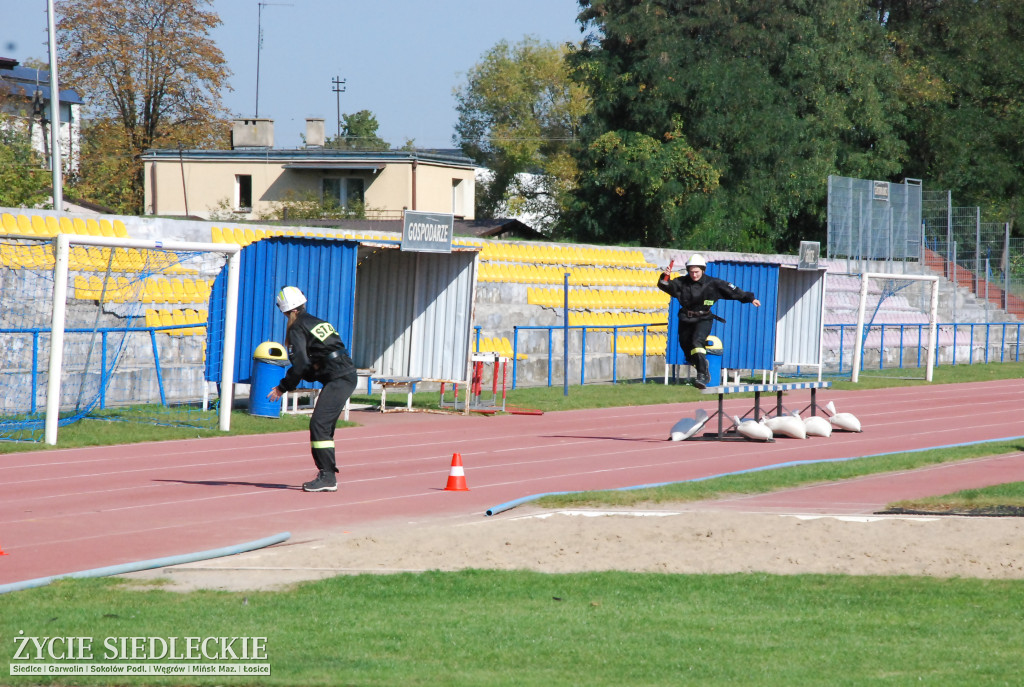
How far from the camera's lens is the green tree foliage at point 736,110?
5072cm

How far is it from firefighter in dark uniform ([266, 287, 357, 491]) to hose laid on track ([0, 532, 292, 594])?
2410 mm

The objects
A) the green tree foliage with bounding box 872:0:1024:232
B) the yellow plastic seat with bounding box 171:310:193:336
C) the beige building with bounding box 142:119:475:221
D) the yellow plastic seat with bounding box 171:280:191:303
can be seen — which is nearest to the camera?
the yellow plastic seat with bounding box 171:310:193:336

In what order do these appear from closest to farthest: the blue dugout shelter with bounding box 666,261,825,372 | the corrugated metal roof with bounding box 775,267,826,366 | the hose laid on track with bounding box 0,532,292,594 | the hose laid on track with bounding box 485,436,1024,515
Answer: the hose laid on track with bounding box 0,532,292,594
the hose laid on track with bounding box 485,436,1024,515
the blue dugout shelter with bounding box 666,261,825,372
the corrugated metal roof with bounding box 775,267,826,366

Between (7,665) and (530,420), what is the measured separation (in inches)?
632

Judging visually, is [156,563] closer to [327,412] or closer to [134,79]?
[327,412]

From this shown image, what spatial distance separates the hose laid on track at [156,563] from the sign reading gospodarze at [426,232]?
467 inches

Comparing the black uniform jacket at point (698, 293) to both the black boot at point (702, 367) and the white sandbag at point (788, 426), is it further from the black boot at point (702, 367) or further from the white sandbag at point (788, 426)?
the white sandbag at point (788, 426)

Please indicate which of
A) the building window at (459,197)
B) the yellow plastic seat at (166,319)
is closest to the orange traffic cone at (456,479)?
the yellow plastic seat at (166,319)

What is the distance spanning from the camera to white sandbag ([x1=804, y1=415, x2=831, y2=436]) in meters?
19.8

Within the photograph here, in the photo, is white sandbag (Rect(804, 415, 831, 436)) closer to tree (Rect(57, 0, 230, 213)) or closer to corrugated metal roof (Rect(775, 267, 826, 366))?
corrugated metal roof (Rect(775, 267, 826, 366))

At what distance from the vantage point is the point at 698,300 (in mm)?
18719

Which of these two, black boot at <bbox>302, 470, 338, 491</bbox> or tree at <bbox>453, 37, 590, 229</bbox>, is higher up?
tree at <bbox>453, 37, 590, 229</bbox>

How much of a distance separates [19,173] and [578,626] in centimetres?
3338

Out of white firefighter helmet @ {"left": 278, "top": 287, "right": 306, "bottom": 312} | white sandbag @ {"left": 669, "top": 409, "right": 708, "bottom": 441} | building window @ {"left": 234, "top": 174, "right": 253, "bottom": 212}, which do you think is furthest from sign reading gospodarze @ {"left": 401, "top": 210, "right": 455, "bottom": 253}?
building window @ {"left": 234, "top": 174, "right": 253, "bottom": 212}
